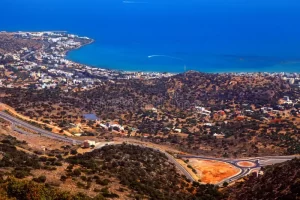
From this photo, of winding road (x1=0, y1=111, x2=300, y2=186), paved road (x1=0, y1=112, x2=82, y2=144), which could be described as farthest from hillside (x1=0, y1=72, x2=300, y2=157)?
paved road (x1=0, y1=112, x2=82, y2=144)

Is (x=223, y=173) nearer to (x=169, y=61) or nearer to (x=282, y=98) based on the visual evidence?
(x=282, y=98)

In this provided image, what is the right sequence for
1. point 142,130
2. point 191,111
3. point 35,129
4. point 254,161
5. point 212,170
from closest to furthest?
1. point 212,170
2. point 254,161
3. point 35,129
4. point 142,130
5. point 191,111

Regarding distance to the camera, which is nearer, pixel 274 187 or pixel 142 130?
pixel 274 187

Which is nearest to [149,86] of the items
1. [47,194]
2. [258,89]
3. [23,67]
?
[258,89]

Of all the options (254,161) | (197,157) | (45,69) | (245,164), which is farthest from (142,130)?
(45,69)

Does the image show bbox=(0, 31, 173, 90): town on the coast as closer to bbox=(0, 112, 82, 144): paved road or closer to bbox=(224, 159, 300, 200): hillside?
bbox=(0, 112, 82, 144): paved road

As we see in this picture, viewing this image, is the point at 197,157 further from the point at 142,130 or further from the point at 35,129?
the point at 35,129
